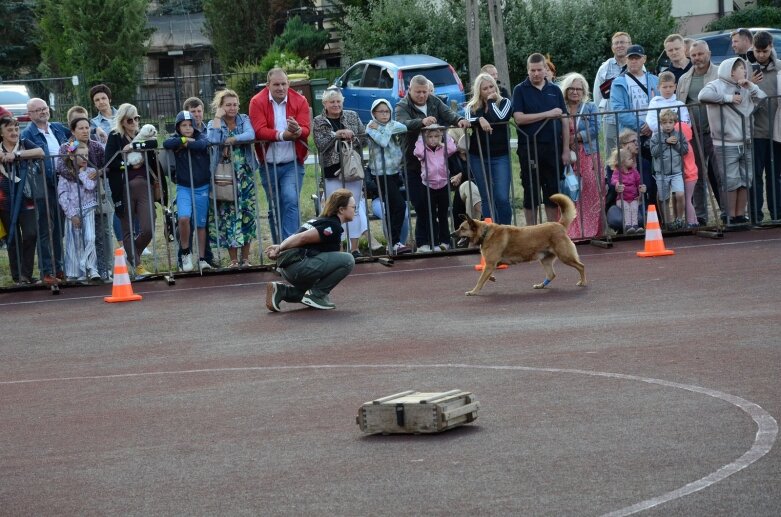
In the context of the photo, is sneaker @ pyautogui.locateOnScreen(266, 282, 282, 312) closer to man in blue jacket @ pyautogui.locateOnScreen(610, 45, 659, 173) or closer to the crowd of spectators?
the crowd of spectators

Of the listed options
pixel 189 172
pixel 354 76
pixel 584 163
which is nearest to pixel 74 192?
pixel 189 172

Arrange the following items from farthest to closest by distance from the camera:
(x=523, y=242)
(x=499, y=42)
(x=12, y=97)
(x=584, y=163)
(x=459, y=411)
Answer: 1. (x=12, y=97)
2. (x=499, y=42)
3. (x=584, y=163)
4. (x=523, y=242)
5. (x=459, y=411)

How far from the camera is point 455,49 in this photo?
43688mm

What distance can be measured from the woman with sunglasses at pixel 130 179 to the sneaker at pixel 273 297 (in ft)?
9.78

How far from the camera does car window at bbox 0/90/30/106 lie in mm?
37906

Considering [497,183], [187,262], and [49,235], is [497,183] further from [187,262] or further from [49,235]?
[49,235]

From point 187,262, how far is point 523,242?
4595 mm

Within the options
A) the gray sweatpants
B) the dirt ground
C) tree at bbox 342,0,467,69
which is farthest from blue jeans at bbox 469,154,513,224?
tree at bbox 342,0,467,69

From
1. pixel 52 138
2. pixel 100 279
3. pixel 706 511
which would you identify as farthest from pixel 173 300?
pixel 706 511

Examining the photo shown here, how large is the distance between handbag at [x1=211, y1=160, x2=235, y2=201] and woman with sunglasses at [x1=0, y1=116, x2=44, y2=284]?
2.01 m

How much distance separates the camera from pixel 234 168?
1611 cm

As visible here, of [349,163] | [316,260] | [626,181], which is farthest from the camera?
[626,181]

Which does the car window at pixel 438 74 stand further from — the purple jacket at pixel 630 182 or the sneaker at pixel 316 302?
the sneaker at pixel 316 302

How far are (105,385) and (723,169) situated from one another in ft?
29.7
